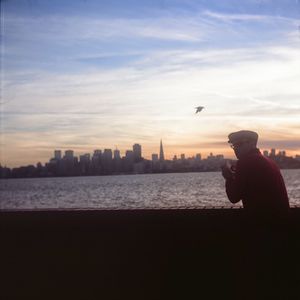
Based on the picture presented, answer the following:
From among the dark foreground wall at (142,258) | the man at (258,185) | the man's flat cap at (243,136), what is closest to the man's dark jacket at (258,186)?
the man at (258,185)

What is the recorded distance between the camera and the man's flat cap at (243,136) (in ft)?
13.6

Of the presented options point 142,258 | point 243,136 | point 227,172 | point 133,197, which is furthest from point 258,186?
point 133,197

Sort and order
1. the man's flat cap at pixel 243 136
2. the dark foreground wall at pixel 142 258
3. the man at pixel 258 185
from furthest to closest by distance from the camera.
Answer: the dark foreground wall at pixel 142 258, the man's flat cap at pixel 243 136, the man at pixel 258 185

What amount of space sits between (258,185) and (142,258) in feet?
4.81

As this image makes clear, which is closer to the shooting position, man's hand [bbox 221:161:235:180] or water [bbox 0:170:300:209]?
man's hand [bbox 221:161:235:180]

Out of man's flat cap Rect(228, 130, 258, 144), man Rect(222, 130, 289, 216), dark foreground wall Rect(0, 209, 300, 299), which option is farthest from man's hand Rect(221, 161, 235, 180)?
dark foreground wall Rect(0, 209, 300, 299)

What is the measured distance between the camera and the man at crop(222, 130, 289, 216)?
4020mm

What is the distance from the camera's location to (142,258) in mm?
4906

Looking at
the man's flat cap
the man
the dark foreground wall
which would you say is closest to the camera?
the man

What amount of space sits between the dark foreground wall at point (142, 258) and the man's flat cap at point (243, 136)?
0.85 m

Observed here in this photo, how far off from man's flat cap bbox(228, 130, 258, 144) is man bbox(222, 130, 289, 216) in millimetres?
94

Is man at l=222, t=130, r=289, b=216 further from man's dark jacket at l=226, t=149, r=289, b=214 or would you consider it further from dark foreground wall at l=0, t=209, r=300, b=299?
dark foreground wall at l=0, t=209, r=300, b=299

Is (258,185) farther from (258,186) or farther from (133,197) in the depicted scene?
(133,197)

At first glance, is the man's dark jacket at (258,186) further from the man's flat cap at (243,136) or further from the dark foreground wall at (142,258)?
the dark foreground wall at (142,258)
